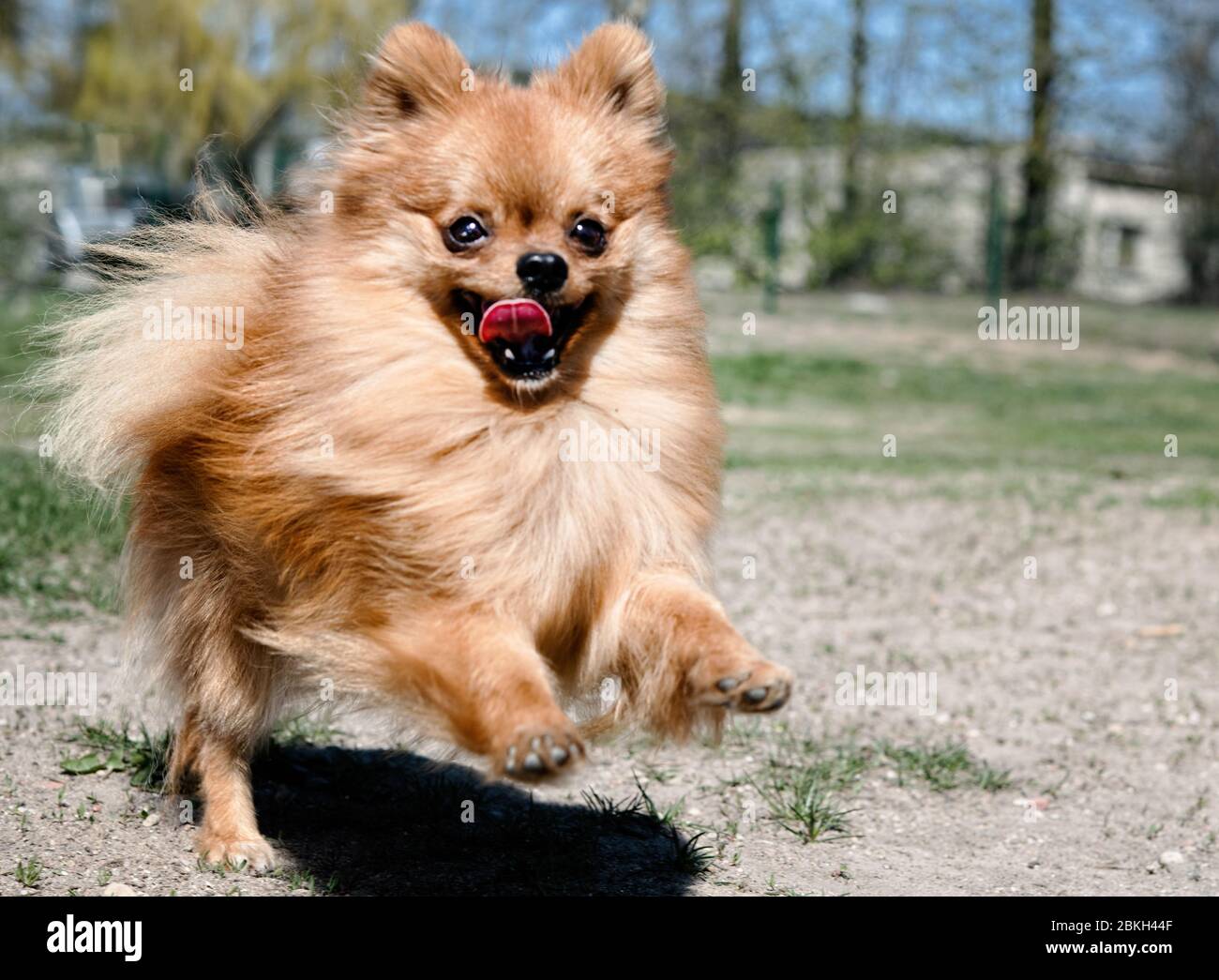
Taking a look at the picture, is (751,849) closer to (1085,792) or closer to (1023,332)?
(1085,792)

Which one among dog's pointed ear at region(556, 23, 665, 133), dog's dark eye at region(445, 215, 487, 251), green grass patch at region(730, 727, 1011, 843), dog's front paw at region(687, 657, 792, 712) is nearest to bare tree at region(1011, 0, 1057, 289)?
green grass patch at region(730, 727, 1011, 843)

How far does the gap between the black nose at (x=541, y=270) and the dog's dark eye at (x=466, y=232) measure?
16 cm

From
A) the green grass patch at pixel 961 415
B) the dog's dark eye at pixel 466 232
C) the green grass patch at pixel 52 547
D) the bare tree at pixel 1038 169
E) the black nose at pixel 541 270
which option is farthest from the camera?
the bare tree at pixel 1038 169

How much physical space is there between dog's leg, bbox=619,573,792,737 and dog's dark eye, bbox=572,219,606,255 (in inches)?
34.5

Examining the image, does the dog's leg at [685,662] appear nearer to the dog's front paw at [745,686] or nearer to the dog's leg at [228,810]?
the dog's front paw at [745,686]

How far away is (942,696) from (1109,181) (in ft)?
94.0

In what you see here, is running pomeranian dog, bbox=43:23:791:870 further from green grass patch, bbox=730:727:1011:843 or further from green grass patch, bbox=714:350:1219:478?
green grass patch, bbox=714:350:1219:478

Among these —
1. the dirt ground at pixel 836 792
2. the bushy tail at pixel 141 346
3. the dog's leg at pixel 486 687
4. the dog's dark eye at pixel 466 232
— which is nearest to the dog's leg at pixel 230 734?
the dirt ground at pixel 836 792

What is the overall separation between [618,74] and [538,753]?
6.45 feet

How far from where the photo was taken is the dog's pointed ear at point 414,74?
371 centimetres

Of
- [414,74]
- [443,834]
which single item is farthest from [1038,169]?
[414,74]

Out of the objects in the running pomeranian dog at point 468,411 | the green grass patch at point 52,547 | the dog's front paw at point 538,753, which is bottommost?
the green grass patch at point 52,547

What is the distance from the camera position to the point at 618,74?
391 cm

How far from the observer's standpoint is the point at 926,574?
7957mm
